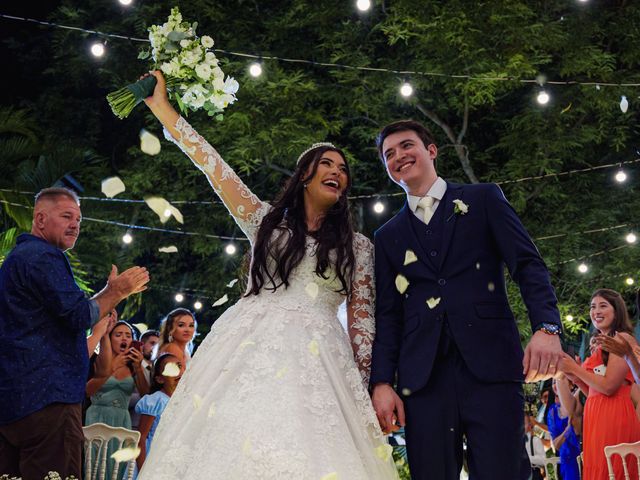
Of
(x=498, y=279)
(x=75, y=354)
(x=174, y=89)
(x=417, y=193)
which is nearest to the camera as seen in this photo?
(x=498, y=279)

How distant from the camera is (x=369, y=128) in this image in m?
10.7

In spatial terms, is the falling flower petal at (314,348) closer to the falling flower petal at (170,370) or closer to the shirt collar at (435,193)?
the shirt collar at (435,193)

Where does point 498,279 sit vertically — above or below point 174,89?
below

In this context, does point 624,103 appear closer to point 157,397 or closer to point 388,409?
point 157,397

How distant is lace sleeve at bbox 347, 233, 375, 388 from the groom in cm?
9

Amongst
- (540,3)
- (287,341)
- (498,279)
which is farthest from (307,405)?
(540,3)

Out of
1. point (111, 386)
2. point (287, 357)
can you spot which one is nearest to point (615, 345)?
point (287, 357)

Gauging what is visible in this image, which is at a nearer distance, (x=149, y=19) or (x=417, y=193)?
(x=417, y=193)

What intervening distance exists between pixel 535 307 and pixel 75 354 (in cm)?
208

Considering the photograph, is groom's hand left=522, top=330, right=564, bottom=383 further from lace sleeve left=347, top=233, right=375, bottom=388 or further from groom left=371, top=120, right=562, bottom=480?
lace sleeve left=347, top=233, right=375, bottom=388

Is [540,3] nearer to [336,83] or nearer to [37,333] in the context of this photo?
[336,83]

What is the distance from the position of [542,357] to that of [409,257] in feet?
2.02

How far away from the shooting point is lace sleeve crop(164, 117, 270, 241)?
342 centimetres

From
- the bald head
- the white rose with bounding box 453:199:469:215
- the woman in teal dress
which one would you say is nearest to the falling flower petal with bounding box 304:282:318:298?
the white rose with bounding box 453:199:469:215
